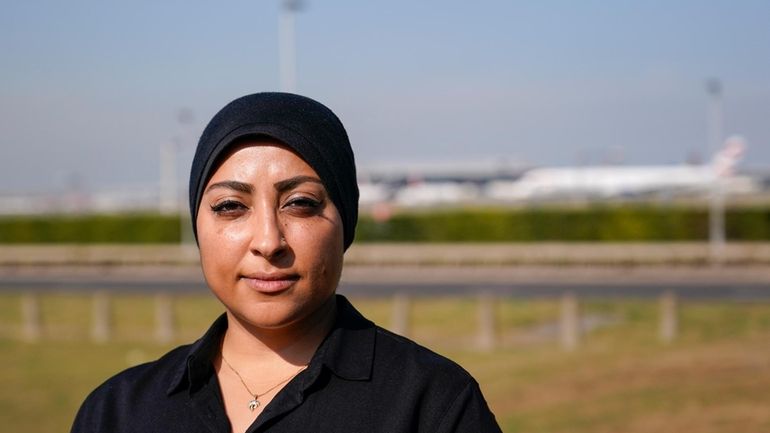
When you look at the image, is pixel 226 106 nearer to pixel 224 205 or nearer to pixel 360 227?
pixel 224 205

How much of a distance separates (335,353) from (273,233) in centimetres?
24

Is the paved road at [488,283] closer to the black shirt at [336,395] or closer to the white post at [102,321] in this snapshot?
the white post at [102,321]

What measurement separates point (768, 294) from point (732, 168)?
24.1 feet

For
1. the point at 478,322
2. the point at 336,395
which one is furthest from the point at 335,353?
the point at 478,322

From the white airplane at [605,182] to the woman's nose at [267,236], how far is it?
85874 mm

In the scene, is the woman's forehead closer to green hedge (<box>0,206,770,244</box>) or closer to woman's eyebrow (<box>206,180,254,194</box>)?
woman's eyebrow (<box>206,180,254,194</box>)

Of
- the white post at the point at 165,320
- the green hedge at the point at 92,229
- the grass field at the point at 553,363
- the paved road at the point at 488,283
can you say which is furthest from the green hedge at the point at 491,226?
the white post at the point at 165,320

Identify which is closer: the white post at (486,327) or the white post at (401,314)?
the white post at (486,327)

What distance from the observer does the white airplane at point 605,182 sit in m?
93.7

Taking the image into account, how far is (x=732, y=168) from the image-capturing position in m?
28.9

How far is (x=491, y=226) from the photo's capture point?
126 feet

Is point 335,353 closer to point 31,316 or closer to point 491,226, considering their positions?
point 31,316

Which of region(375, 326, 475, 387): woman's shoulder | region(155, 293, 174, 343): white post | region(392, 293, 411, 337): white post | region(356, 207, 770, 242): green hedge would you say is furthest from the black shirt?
region(356, 207, 770, 242): green hedge

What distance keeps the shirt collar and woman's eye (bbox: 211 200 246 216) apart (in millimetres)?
255
